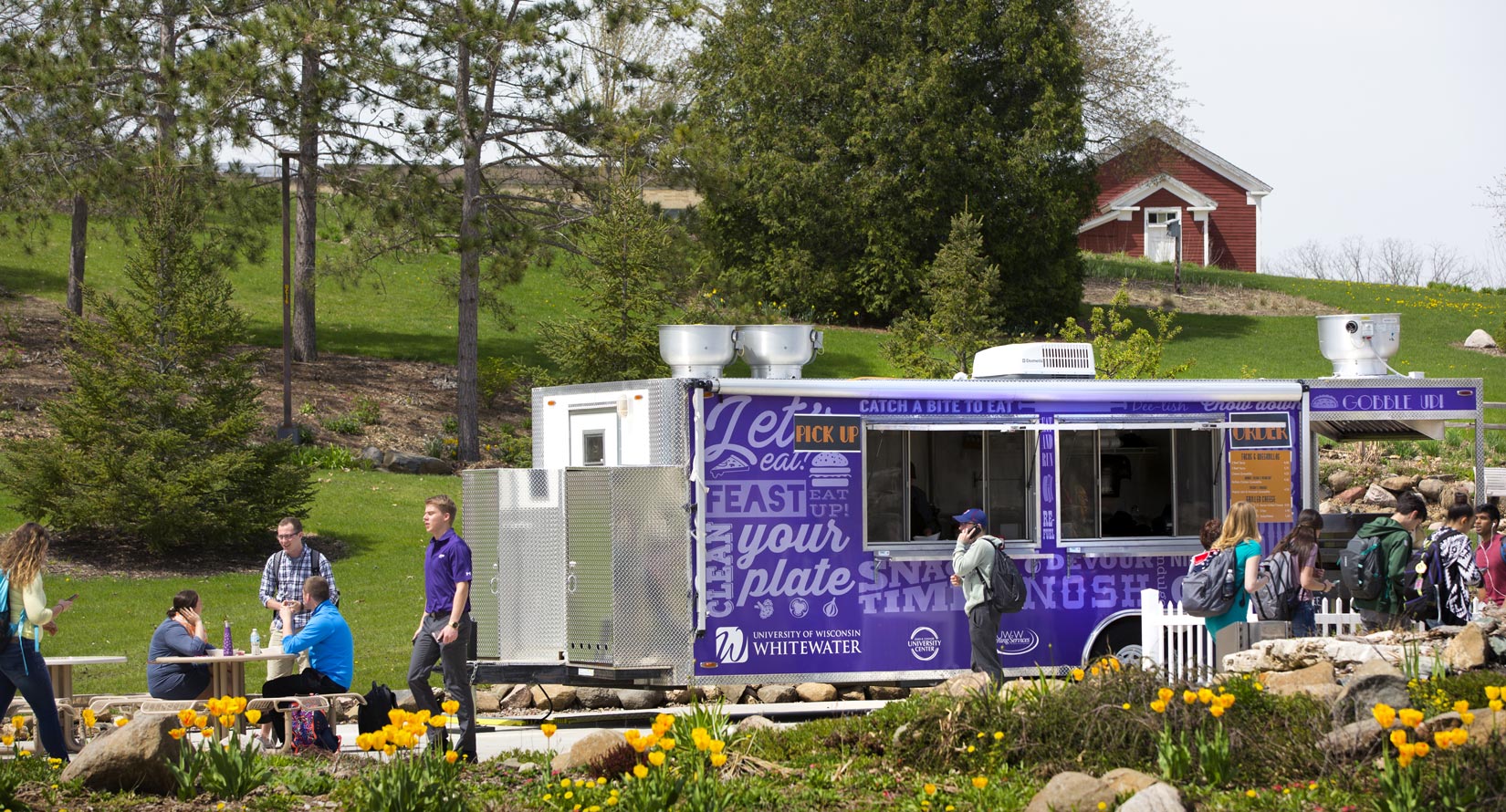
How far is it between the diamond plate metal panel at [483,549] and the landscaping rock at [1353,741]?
19.3 ft

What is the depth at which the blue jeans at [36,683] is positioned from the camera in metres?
7.95

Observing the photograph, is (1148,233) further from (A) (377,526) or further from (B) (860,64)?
(A) (377,526)

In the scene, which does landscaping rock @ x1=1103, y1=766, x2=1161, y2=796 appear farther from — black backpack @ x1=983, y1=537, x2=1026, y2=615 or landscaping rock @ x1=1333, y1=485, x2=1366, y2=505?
landscaping rock @ x1=1333, y1=485, x2=1366, y2=505

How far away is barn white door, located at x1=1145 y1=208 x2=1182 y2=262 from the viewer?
195 ft

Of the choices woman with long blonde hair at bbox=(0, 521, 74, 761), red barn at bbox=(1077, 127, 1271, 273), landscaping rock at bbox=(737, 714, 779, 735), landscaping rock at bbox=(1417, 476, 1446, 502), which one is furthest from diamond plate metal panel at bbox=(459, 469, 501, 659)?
red barn at bbox=(1077, 127, 1271, 273)

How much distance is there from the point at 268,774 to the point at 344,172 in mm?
21220

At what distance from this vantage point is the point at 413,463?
83.4 ft

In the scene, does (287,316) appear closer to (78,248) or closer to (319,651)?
(78,248)

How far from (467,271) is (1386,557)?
65.4 ft

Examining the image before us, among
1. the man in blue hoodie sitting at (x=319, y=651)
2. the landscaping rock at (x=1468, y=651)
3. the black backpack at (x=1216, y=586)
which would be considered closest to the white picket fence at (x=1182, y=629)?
the black backpack at (x=1216, y=586)

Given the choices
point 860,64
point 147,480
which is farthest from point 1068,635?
point 860,64

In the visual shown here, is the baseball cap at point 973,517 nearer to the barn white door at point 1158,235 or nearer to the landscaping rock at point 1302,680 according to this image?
the landscaping rock at point 1302,680

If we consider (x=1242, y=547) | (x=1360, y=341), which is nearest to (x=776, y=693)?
(x=1242, y=547)

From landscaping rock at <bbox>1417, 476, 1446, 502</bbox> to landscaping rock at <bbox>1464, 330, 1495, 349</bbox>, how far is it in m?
20.6
